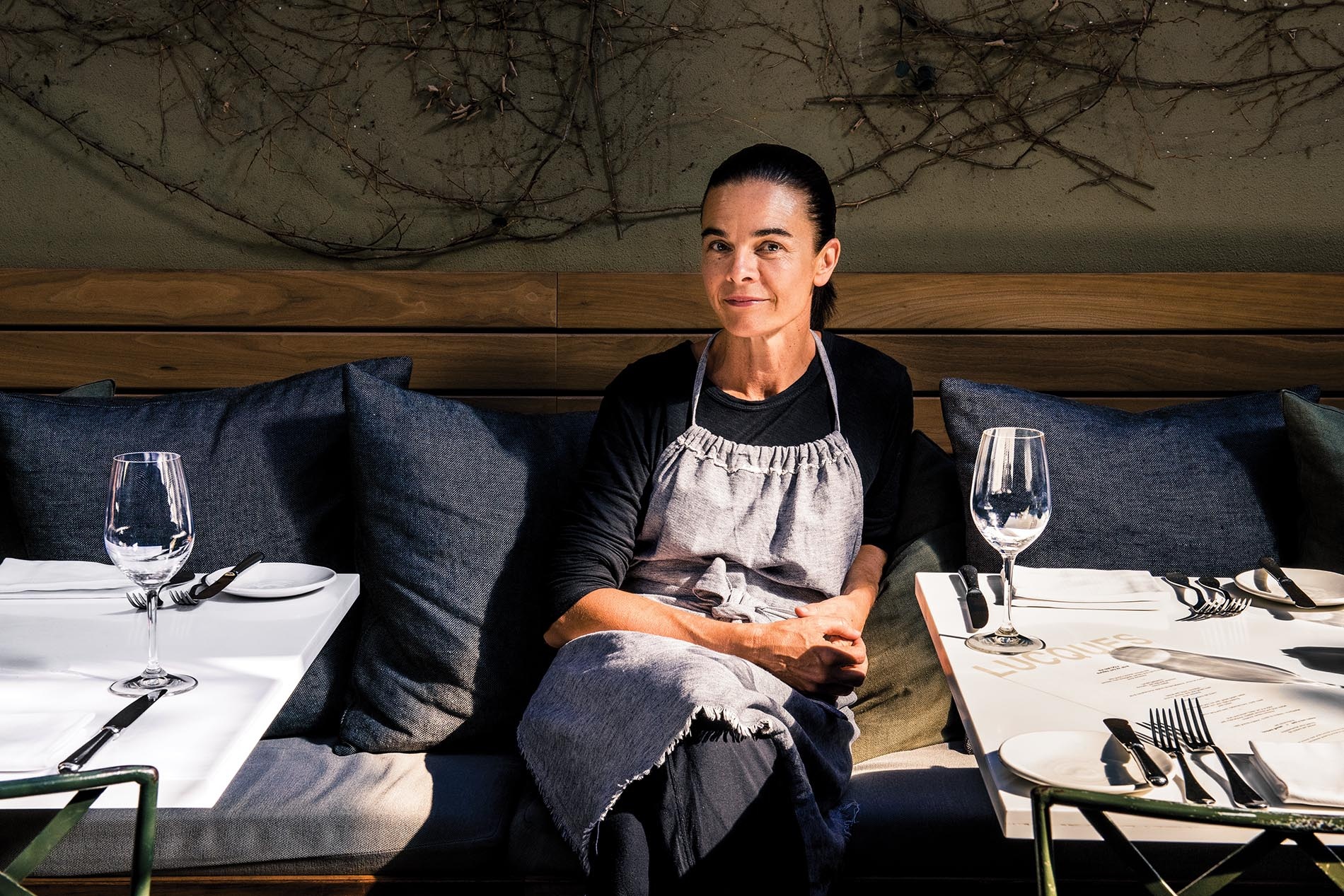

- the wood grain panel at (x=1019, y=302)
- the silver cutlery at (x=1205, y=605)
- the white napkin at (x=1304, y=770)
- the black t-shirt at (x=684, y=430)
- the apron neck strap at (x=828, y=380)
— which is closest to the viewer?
the white napkin at (x=1304, y=770)

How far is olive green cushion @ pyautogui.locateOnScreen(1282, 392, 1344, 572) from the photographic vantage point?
1.92 meters

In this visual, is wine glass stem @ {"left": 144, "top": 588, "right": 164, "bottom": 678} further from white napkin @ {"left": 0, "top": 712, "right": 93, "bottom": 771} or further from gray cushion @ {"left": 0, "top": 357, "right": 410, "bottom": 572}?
gray cushion @ {"left": 0, "top": 357, "right": 410, "bottom": 572}

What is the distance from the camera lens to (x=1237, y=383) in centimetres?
246

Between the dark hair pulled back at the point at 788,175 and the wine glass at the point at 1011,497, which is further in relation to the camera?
the dark hair pulled back at the point at 788,175

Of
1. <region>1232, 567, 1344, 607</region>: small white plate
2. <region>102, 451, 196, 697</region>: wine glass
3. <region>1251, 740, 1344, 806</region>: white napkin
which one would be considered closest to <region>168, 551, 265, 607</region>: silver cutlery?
<region>102, 451, 196, 697</region>: wine glass

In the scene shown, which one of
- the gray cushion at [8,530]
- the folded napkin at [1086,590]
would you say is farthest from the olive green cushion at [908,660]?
the gray cushion at [8,530]

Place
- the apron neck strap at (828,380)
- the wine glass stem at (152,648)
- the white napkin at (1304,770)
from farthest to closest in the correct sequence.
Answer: the apron neck strap at (828,380)
the wine glass stem at (152,648)
the white napkin at (1304,770)

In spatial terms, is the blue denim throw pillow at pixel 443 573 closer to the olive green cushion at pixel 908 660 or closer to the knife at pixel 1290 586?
the olive green cushion at pixel 908 660

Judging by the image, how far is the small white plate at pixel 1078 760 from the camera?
96cm

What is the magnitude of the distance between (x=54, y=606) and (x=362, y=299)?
3.82 ft

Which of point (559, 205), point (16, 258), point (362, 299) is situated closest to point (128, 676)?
point (362, 299)

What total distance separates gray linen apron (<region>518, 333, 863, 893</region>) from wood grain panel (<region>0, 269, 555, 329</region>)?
26.2 inches

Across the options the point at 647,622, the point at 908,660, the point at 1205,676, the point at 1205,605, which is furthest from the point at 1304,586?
the point at 647,622

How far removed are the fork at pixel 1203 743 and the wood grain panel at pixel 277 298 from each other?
1.69 meters
